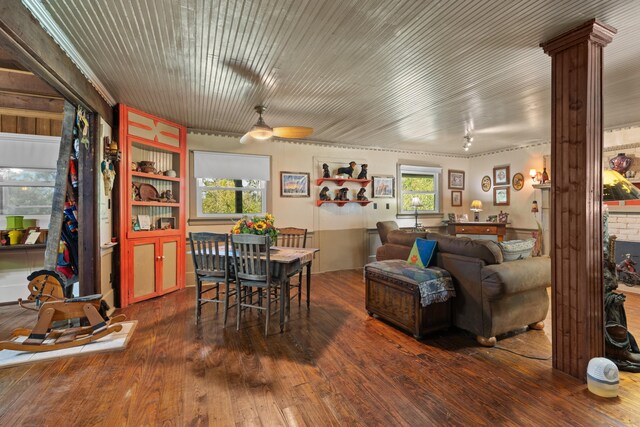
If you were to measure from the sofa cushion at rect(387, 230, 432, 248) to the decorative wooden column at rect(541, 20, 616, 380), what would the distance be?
1.43m

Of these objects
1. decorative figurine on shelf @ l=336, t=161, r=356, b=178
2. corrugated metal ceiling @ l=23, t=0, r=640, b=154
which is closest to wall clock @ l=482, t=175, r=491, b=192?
corrugated metal ceiling @ l=23, t=0, r=640, b=154

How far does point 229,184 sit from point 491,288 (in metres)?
4.16

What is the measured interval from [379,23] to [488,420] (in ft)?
8.57

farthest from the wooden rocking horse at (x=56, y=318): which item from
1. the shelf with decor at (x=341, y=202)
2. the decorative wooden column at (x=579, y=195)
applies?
the decorative wooden column at (x=579, y=195)

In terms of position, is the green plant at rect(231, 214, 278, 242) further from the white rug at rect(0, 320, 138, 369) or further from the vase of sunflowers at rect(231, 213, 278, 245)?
the white rug at rect(0, 320, 138, 369)

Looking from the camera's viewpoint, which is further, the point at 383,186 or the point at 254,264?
the point at 383,186

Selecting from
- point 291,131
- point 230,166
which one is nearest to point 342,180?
point 230,166

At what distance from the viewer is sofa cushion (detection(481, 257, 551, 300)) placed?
2.57 meters

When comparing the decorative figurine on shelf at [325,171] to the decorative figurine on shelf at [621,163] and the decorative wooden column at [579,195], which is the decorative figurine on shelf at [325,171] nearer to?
the decorative wooden column at [579,195]

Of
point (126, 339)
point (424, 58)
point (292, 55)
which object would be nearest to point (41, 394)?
point (126, 339)

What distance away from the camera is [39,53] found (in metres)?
2.05

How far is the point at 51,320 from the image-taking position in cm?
265

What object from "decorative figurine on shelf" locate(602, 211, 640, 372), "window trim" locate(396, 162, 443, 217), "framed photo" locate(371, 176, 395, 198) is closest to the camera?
"decorative figurine on shelf" locate(602, 211, 640, 372)

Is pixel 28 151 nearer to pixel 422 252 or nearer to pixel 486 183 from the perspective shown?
pixel 422 252
